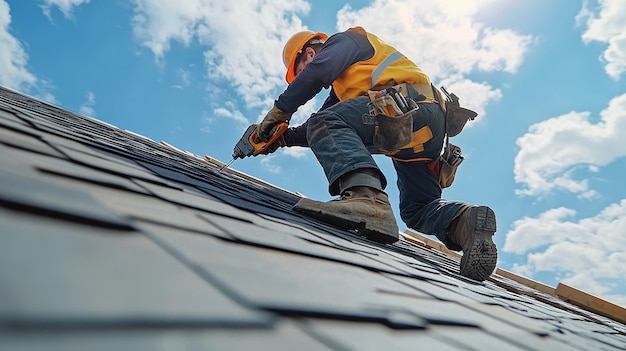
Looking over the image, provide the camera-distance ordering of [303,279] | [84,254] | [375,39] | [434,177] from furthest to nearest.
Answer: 1. [434,177]
2. [375,39]
3. [303,279]
4. [84,254]

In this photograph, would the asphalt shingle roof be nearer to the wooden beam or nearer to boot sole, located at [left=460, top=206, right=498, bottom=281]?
boot sole, located at [left=460, top=206, right=498, bottom=281]

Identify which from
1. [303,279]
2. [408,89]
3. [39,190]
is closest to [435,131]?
[408,89]

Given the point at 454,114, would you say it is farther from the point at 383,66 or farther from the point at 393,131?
the point at 393,131

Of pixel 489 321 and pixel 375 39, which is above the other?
pixel 375 39

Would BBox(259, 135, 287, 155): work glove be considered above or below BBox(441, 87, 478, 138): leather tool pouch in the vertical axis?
below

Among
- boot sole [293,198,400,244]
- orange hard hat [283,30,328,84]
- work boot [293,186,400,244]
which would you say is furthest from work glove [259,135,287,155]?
boot sole [293,198,400,244]

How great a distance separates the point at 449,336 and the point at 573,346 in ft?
2.21

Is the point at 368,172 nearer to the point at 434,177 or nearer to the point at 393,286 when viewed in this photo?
the point at 393,286

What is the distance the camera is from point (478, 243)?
286cm

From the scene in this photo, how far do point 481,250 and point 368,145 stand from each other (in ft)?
3.67

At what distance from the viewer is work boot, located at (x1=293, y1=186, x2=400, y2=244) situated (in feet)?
7.17

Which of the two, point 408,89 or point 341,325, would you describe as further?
point 408,89

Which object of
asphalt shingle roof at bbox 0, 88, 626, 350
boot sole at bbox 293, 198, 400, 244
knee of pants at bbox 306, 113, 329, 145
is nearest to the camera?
asphalt shingle roof at bbox 0, 88, 626, 350

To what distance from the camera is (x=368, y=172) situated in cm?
244
